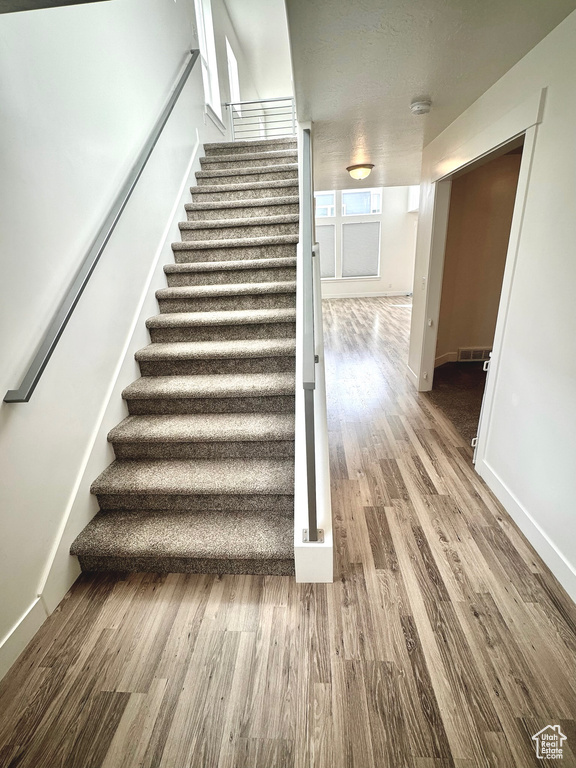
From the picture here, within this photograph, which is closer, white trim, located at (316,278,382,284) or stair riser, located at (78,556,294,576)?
stair riser, located at (78,556,294,576)

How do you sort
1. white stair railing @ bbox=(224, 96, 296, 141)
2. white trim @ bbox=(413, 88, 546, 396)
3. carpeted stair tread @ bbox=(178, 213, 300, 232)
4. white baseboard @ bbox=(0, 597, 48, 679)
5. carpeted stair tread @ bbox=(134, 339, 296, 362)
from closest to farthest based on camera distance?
white baseboard @ bbox=(0, 597, 48, 679) < white trim @ bbox=(413, 88, 546, 396) < carpeted stair tread @ bbox=(134, 339, 296, 362) < carpeted stair tread @ bbox=(178, 213, 300, 232) < white stair railing @ bbox=(224, 96, 296, 141)

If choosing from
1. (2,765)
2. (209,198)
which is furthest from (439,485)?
(209,198)

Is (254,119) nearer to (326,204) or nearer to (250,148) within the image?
(326,204)

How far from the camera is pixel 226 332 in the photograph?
245cm

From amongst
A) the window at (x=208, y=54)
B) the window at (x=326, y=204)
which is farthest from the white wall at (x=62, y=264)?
the window at (x=326, y=204)

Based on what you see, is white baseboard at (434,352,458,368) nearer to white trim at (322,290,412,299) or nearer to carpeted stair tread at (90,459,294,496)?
carpeted stair tread at (90,459,294,496)

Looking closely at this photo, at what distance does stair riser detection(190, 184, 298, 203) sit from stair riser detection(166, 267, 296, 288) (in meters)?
0.98

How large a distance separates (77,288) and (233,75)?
5996 mm

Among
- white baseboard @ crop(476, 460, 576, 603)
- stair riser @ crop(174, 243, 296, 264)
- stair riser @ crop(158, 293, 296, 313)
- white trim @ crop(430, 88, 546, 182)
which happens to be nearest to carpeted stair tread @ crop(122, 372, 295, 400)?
stair riser @ crop(158, 293, 296, 313)

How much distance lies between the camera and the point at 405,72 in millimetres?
1867

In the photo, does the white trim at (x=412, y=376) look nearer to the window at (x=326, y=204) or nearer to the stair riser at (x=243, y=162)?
the stair riser at (x=243, y=162)

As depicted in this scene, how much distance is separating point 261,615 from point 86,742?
670 mm

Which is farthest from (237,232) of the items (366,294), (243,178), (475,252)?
(366,294)

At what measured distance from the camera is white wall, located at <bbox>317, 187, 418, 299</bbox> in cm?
902
